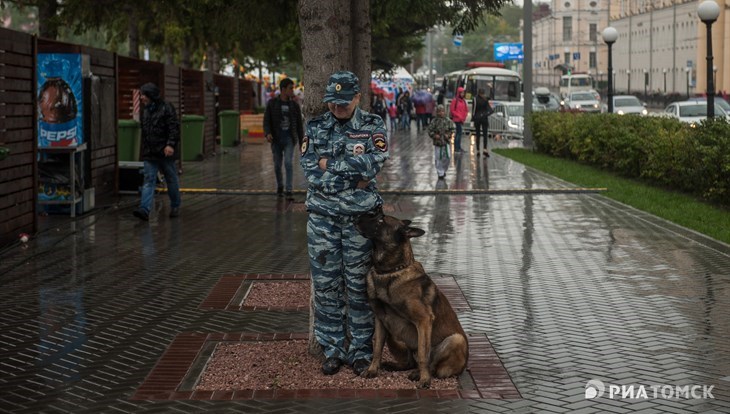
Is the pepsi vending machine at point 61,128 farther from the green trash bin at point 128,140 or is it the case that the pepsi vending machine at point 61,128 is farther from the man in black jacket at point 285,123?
the green trash bin at point 128,140

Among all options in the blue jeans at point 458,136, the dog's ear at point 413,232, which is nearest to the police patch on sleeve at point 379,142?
the dog's ear at point 413,232

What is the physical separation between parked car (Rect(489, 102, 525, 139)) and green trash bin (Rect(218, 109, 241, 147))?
11.1m

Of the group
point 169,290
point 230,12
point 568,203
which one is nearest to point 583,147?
point 568,203

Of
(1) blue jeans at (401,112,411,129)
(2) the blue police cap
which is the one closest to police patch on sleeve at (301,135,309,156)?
(2) the blue police cap

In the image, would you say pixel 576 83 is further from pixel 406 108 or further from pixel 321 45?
pixel 321 45

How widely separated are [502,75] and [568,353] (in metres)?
51.1

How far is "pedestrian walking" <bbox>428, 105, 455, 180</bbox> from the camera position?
22250 mm

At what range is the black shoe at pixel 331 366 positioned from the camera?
7.00 m

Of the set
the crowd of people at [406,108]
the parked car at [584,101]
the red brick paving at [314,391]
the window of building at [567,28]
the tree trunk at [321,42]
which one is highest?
the window of building at [567,28]

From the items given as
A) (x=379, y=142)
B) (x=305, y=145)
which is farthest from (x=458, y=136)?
(x=379, y=142)

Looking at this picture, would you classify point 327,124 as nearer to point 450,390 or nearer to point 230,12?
point 450,390

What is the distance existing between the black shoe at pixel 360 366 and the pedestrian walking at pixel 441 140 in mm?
15338

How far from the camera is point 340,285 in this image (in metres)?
7.06

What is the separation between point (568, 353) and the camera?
301 inches
